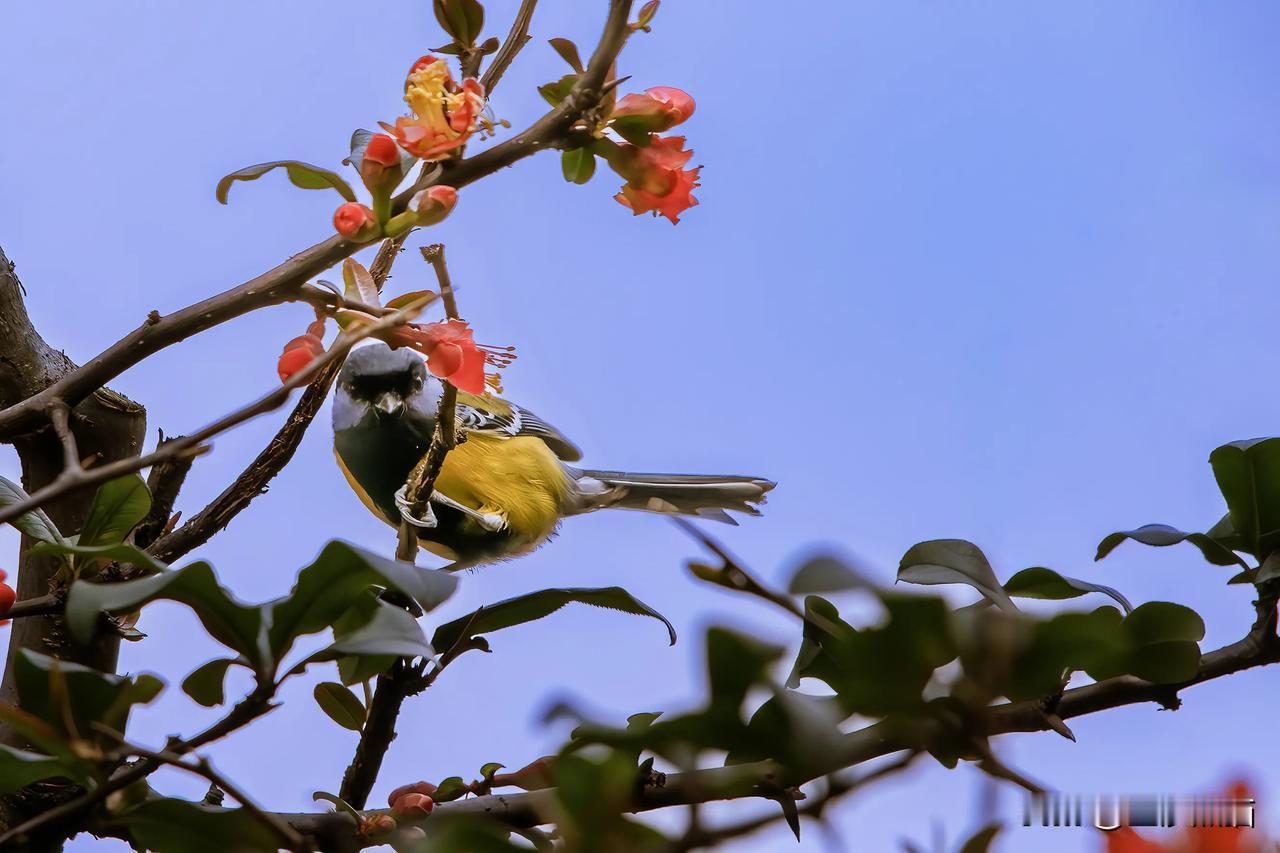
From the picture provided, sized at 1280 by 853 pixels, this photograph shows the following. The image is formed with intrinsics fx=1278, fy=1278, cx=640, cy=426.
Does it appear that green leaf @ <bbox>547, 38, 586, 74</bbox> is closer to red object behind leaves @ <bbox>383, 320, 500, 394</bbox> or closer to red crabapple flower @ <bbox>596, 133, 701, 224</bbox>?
red crabapple flower @ <bbox>596, 133, 701, 224</bbox>

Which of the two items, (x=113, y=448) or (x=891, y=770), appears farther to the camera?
(x=113, y=448)

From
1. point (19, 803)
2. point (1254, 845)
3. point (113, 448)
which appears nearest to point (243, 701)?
point (1254, 845)

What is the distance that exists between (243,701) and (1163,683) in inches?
17.5

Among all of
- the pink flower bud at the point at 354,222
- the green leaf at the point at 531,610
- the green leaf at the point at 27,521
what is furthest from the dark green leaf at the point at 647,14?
the green leaf at the point at 27,521

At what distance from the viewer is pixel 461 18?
36.6 inches

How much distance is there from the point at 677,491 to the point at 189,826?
152 centimetres

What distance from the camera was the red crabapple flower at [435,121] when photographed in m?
0.83

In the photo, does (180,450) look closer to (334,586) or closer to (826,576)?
(334,586)

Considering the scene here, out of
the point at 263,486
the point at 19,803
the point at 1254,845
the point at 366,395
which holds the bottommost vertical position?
the point at 1254,845

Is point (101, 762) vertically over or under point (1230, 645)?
under

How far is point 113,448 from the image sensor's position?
1305 mm

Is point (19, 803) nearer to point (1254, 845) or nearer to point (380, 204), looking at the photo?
point (380, 204)

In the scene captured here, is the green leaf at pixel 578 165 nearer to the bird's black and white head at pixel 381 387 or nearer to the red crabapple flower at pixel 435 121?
the red crabapple flower at pixel 435 121

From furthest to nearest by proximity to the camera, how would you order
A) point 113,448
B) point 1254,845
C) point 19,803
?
point 113,448
point 19,803
point 1254,845
